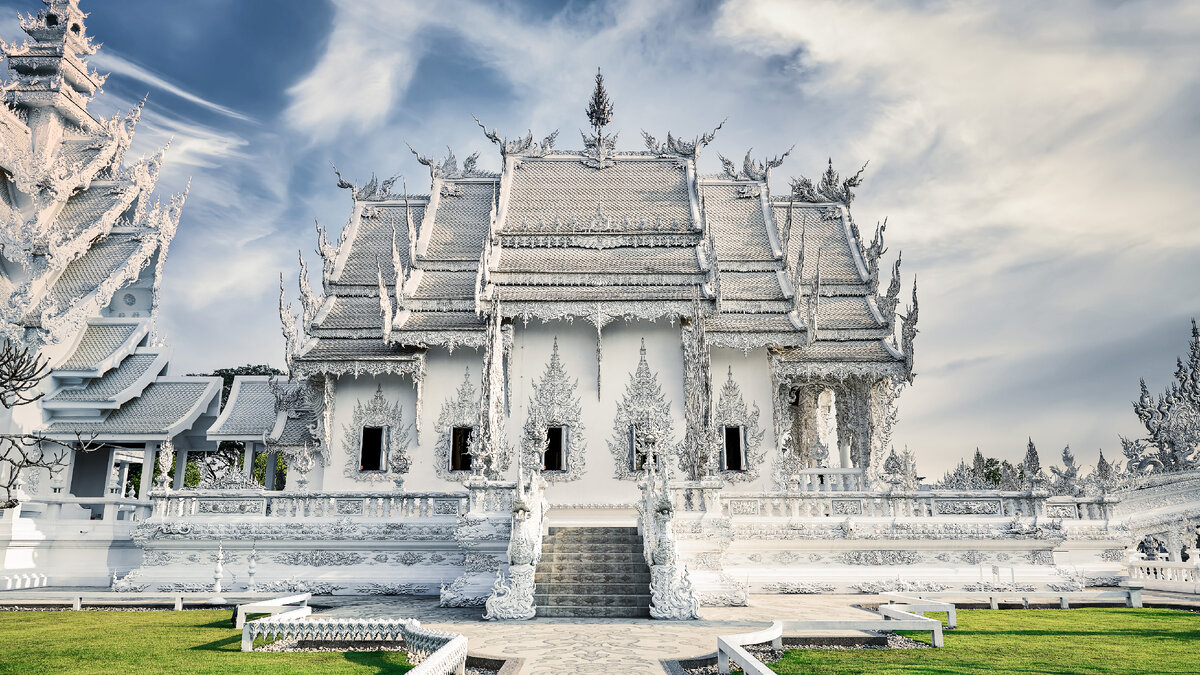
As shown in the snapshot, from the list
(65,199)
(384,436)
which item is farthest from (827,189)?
(65,199)

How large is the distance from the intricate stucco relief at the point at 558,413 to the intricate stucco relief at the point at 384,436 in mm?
2502

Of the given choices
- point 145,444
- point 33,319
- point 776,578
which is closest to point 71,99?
point 33,319

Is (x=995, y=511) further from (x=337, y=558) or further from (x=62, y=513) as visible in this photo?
(x=62, y=513)

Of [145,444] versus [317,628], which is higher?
[145,444]

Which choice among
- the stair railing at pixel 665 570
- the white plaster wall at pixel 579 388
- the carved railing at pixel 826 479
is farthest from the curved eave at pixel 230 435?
the carved railing at pixel 826 479

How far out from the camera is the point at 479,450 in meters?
13.5

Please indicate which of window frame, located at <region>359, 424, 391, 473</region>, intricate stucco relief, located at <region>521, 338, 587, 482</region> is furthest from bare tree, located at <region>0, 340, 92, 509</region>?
intricate stucco relief, located at <region>521, 338, 587, 482</region>

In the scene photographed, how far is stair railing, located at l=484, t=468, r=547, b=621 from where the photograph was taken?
8648 millimetres

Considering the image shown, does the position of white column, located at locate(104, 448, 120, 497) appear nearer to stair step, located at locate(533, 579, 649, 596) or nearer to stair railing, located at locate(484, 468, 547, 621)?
stair railing, located at locate(484, 468, 547, 621)

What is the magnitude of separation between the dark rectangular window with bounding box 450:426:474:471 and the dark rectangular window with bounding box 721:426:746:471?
5.07 meters

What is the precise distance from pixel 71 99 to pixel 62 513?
12.8 meters

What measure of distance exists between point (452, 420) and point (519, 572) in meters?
6.84

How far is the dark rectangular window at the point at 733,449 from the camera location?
1535 centimetres

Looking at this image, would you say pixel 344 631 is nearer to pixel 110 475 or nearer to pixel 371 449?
pixel 371 449
